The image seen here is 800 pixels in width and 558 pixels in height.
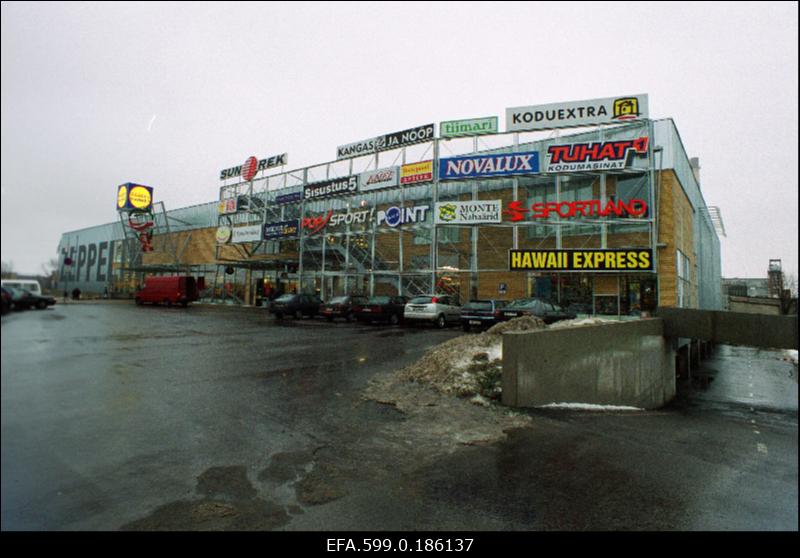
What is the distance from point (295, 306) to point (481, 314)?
11087 millimetres

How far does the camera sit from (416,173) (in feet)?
88.9

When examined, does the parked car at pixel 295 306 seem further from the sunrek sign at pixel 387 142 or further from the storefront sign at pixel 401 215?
the sunrek sign at pixel 387 142

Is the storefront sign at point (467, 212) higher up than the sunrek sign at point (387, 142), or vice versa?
the sunrek sign at point (387, 142)

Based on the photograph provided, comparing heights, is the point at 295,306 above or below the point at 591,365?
above

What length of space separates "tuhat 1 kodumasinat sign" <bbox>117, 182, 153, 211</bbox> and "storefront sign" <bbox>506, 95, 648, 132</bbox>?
81.8 feet

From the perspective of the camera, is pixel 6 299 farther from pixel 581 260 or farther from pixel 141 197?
pixel 581 260

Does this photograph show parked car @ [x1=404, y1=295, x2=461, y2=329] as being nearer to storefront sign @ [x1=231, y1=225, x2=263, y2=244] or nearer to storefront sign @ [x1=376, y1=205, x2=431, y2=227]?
storefront sign @ [x1=376, y1=205, x2=431, y2=227]

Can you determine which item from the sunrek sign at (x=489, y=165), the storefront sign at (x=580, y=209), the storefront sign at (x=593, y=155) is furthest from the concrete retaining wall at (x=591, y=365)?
the sunrek sign at (x=489, y=165)

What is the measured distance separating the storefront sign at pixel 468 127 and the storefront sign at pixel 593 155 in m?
4.74

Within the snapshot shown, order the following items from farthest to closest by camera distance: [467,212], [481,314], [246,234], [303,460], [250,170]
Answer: [250,170]
[246,234]
[467,212]
[481,314]
[303,460]

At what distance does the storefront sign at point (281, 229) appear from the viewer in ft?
106

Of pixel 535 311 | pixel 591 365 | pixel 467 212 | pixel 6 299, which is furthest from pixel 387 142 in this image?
pixel 6 299

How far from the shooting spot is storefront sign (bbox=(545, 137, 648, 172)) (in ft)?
71.6

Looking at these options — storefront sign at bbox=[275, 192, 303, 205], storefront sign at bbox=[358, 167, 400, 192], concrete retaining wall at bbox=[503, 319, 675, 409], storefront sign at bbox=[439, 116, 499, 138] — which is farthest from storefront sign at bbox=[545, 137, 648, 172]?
storefront sign at bbox=[275, 192, 303, 205]
